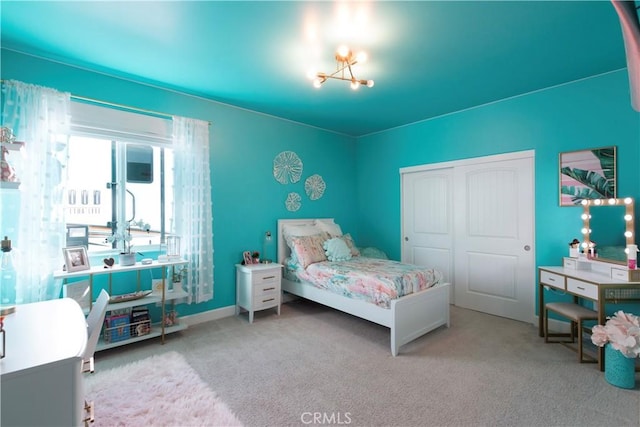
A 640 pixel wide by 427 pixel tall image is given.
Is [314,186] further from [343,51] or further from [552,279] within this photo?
[552,279]

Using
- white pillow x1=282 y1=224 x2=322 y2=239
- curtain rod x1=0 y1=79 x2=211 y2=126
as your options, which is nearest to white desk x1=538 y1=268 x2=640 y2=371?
white pillow x1=282 y1=224 x2=322 y2=239

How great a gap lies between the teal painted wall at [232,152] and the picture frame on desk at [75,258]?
45.9 inches

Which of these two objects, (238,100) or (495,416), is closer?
(495,416)

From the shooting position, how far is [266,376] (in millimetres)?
2258

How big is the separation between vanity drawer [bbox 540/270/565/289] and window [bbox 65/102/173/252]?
3.99 m

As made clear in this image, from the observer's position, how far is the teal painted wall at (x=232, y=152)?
265 cm

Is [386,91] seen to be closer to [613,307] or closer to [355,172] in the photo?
[355,172]

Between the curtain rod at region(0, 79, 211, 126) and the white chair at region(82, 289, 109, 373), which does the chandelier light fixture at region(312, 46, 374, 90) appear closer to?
the curtain rod at region(0, 79, 211, 126)

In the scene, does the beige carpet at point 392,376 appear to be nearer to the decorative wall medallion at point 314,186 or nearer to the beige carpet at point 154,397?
the beige carpet at point 154,397

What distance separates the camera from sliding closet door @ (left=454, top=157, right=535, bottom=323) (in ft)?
11.0

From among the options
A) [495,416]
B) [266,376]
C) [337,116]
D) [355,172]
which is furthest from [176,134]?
[495,416]

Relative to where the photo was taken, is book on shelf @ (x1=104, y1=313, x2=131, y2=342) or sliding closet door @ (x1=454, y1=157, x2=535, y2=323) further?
sliding closet door @ (x1=454, y1=157, x2=535, y2=323)

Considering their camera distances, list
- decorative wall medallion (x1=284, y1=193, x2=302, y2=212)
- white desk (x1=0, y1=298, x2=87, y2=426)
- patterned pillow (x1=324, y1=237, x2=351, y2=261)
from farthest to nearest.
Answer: decorative wall medallion (x1=284, y1=193, x2=302, y2=212), patterned pillow (x1=324, y1=237, x2=351, y2=261), white desk (x1=0, y1=298, x2=87, y2=426)

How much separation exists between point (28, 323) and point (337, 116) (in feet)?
12.1
